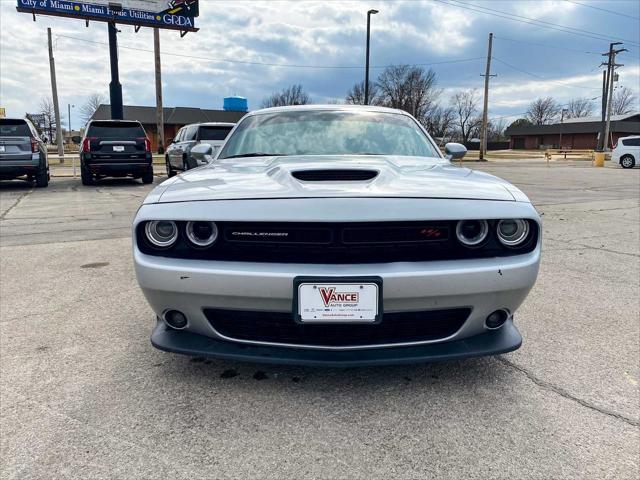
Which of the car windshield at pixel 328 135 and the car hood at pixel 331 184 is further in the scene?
the car windshield at pixel 328 135

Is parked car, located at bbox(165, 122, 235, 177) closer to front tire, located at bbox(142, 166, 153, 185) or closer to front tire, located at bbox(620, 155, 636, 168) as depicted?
front tire, located at bbox(142, 166, 153, 185)

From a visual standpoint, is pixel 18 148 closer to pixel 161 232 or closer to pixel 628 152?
pixel 161 232

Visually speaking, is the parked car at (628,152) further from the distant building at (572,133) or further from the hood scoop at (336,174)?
the distant building at (572,133)

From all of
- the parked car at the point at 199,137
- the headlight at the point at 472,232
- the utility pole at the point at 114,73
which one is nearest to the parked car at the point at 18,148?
the parked car at the point at 199,137

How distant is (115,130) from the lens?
13.0m

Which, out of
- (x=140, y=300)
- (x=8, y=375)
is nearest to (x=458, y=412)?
(x=8, y=375)

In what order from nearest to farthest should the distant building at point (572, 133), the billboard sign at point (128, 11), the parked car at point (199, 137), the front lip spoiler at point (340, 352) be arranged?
1. the front lip spoiler at point (340, 352)
2. the parked car at point (199, 137)
3. the billboard sign at point (128, 11)
4. the distant building at point (572, 133)

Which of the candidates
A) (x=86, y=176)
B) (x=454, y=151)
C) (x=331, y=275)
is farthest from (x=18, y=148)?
(x=331, y=275)

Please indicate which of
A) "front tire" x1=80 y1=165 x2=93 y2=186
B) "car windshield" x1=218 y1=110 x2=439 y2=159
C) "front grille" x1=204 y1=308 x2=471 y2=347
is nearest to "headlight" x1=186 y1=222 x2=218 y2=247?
"front grille" x1=204 y1=308 x2=471 y2=347

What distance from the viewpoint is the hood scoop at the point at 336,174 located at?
2.38 m

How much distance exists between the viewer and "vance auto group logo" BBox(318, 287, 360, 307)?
77.5 inches

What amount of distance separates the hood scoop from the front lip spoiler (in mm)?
832

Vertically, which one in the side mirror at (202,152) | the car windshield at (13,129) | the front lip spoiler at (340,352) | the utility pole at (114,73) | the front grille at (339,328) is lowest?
the front lip spoiler at (340,352)

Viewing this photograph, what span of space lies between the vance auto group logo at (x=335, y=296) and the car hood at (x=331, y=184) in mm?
412
